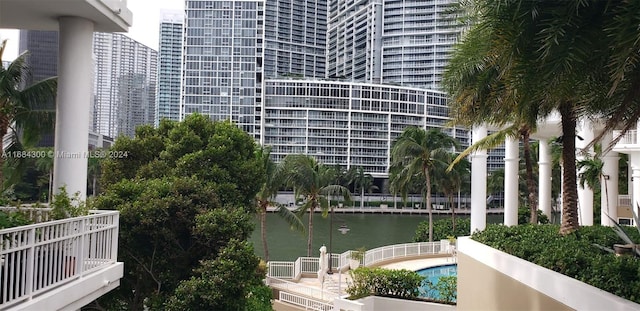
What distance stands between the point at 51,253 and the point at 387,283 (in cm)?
1065

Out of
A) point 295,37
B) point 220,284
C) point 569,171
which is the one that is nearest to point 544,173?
point 569,171

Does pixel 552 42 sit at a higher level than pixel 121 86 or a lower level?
lower

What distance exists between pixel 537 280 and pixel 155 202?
681 cm

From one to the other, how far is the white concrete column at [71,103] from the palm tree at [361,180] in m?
61.9

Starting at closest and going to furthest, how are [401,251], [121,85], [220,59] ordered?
[401,251] → [121,85] → [220,59]

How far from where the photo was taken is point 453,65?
9.34 m

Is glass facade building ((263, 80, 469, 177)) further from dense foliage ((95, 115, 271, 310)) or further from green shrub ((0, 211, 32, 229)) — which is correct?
green shrub ((0, 211, 32, 229))

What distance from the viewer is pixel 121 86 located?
7750 centimetres

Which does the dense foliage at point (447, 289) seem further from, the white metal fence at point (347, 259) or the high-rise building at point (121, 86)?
the high-rise building at point (121, 86)

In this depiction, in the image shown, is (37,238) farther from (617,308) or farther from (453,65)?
(453,65)

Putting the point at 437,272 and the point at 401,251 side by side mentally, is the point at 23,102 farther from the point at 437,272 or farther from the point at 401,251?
the point at 401,251

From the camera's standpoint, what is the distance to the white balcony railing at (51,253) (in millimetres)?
4551

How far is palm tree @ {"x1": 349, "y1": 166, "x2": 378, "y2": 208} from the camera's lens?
230 feet

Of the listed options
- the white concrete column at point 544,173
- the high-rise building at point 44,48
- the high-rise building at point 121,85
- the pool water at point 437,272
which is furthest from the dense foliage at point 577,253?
the high-rise building at point 121,85
